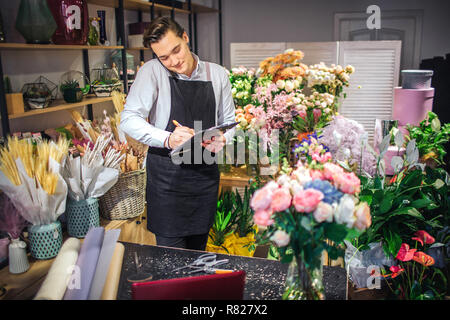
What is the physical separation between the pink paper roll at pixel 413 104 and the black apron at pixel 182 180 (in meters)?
1.49

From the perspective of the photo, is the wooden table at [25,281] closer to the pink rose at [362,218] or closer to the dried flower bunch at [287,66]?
the pink rose at [362,218]

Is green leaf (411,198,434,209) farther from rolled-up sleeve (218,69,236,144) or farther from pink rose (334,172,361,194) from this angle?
rolled-up sleeve (218,69,236,144)

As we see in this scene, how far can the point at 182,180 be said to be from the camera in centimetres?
191

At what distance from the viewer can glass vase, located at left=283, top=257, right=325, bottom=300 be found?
3.25ft

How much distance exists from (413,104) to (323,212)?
2.16m

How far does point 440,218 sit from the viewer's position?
1.56m

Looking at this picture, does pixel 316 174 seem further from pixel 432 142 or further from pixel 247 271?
pixel 432 142

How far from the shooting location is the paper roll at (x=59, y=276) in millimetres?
1036


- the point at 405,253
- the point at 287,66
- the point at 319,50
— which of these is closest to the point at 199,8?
the point at 319,50

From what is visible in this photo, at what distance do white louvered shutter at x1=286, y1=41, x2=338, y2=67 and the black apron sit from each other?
2.85 meters

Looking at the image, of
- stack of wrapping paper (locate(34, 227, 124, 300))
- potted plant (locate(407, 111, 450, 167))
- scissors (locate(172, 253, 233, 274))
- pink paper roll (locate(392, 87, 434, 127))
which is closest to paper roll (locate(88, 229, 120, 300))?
stack of wrapping paper (locate(34, 227, 124, 300))

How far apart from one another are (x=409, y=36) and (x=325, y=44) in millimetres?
1315
